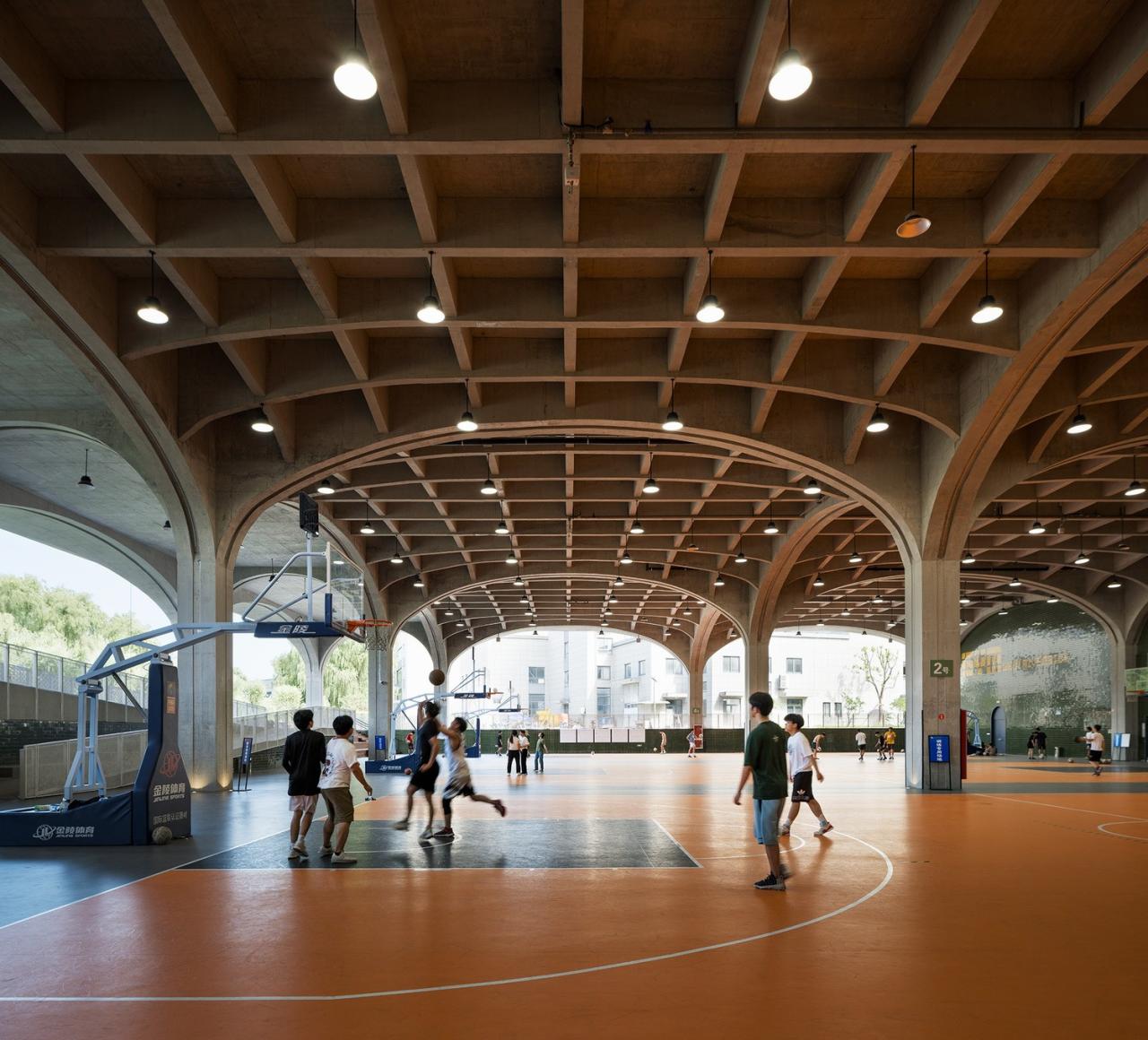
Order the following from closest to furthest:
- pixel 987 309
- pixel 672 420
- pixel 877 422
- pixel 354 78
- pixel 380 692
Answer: pixel 354 78
pixel 987 309
pixel 877 422
pixel 672 420
pixel 380 692

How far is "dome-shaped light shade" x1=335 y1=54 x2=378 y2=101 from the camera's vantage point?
9273 millimetres

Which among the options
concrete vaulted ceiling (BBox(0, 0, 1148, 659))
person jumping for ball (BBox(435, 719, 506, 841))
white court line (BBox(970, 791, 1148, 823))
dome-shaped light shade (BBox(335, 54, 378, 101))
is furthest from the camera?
white court line (BBox(970, 791, 1148, 823))

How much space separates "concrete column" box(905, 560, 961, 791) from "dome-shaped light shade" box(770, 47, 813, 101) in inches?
682

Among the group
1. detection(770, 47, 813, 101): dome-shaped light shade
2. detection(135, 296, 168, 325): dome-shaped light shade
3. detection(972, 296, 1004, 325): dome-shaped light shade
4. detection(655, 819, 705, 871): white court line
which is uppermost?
detection(770, 47, 813, 101): dome-shaped light shade

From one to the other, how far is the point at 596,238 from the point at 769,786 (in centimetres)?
795

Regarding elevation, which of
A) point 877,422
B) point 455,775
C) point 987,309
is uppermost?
point 987,309

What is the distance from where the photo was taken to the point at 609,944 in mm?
8406

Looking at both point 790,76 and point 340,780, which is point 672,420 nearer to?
point 340,780

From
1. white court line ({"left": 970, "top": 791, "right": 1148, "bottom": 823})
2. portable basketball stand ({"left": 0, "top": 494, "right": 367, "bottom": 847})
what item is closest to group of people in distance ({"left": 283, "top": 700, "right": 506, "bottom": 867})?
portable basketball stand ({"left": 0, "top": 494, "right": 367, "bottom": 847})

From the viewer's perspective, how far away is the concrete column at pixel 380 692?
4612cm

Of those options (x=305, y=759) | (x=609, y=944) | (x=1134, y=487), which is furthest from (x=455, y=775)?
(x=1134, y=487)

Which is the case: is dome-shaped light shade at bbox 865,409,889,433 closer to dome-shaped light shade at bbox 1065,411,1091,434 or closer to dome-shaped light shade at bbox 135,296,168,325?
dome-shaped light shade at bbox 1065,411,1091,434

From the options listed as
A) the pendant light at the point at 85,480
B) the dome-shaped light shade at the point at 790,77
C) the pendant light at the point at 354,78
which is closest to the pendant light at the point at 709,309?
the dome-shaped light shade at the point at 790,77

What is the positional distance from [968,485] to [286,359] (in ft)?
50.2
